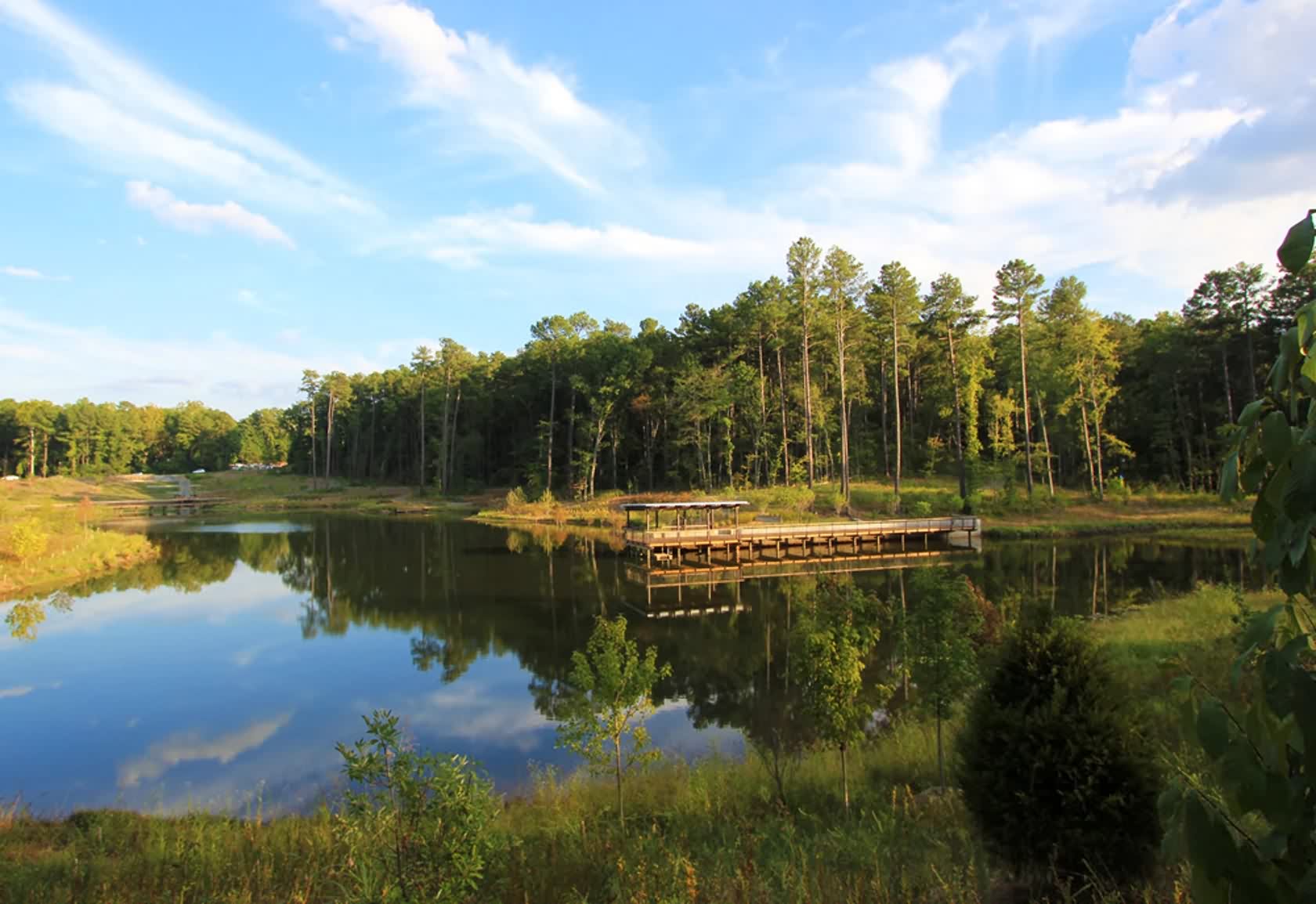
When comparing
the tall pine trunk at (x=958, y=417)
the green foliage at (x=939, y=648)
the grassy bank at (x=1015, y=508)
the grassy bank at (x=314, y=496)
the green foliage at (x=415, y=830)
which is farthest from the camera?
the grassy bank at (x=314, y=496)

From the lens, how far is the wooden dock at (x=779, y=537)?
3197cm

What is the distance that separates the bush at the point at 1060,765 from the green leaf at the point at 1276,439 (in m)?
4.74

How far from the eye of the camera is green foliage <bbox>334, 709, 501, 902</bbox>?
3.89 metres

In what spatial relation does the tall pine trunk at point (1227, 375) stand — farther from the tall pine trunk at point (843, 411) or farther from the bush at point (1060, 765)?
the bush at point (1060, 765)

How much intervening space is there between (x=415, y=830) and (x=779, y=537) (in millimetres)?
30625

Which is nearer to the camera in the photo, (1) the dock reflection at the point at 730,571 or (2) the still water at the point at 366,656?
(2) the still water at the point at 366,656

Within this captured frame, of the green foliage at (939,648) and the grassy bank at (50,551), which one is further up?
the green foliage at (939,648)

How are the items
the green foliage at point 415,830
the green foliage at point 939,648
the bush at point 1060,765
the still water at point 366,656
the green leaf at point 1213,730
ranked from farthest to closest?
the still water at point 366,656
the green foliage at point 939,648
the bush at point 1060,765
the green foliage at point 415,830
the green leaf at point 1213,730

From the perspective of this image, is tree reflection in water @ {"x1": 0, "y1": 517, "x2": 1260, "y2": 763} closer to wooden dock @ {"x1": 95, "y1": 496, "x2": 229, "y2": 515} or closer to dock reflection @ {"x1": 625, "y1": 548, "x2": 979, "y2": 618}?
dock reflection @ {"x1": 625, "y1": 548, "x2": 979, "y2": 618}

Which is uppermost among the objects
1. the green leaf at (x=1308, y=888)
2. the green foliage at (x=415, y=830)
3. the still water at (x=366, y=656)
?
the green leaf at (x=1308, y=888)

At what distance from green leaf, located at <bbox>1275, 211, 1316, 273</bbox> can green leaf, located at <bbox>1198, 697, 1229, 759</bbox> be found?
2.72 feet

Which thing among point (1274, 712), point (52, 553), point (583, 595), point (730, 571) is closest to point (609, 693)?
point (1274, 712)

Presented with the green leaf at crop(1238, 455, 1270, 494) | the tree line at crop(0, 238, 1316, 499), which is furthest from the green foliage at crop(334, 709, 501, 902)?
the tree line at crop(0, 238, 1316, 499)

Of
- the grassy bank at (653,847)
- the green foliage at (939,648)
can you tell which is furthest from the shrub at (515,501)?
the green foliage at (939,648)
